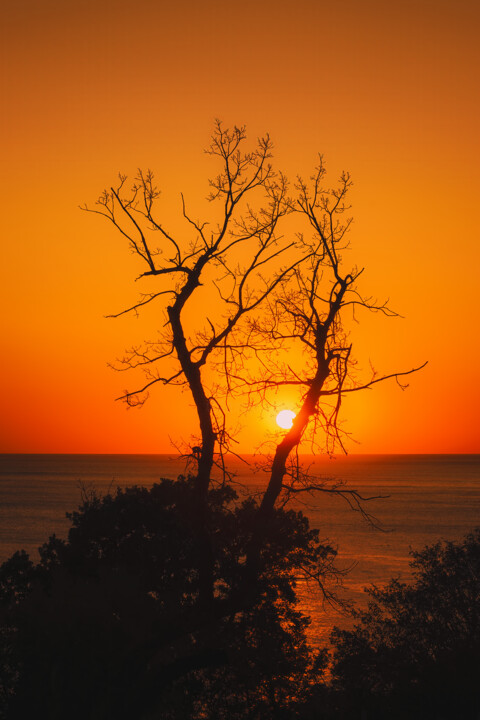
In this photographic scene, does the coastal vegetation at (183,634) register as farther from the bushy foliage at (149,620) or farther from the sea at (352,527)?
the sea at (352,527)

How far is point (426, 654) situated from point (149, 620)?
39.8 ft

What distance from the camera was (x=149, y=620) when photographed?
14.5 metres

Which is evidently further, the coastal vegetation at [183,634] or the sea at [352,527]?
the sea at [352,527]

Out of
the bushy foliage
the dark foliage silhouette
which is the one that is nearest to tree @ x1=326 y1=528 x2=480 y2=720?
the dark foliage silhouette

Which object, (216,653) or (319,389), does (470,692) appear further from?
(319,389)

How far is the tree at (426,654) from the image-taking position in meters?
17.1

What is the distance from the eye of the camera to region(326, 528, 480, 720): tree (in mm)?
17109

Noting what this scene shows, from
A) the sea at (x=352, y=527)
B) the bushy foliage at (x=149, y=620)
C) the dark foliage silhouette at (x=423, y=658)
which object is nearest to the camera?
the bushy foliage at (x=149, y=620)

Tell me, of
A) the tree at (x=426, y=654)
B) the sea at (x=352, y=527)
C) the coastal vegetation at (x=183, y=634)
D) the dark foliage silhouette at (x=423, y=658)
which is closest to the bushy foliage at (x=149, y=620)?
the coastal vegetation at (x=183, y=634)

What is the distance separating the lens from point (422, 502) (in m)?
166

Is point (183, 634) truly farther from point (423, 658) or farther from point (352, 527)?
point (352, 527)

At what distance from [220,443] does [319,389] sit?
2163 mm

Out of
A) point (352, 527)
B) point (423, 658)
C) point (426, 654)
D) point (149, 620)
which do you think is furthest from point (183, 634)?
point (352, 527)

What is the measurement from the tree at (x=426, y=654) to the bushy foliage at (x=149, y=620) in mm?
2113
